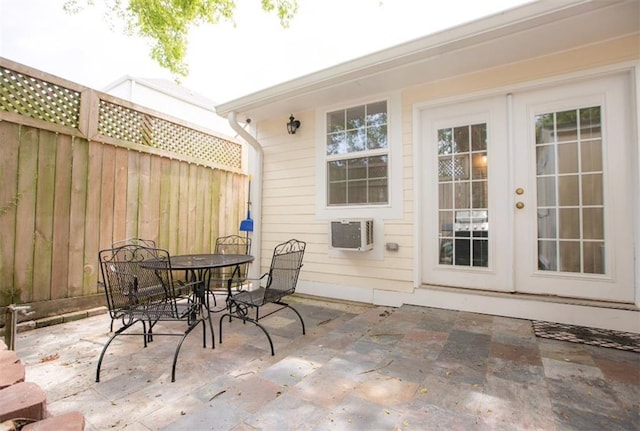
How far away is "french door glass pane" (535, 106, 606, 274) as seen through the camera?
283cm

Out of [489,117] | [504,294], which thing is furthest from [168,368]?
[489,117]

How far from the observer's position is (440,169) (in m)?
3.57

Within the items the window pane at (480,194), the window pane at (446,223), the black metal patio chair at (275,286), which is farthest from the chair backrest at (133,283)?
the window pane at (480,194)

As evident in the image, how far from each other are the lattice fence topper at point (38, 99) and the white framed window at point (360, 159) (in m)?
2.90

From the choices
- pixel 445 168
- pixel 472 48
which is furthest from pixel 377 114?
pixel 472 48

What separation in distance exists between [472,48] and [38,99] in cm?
436

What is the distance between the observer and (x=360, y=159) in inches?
158

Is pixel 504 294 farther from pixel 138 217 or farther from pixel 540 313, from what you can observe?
pixel 138 217

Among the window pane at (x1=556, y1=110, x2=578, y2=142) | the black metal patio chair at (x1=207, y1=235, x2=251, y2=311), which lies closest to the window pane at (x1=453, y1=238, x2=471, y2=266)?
the window pane at (x1=556, y1=110, x2=578, y2=142)

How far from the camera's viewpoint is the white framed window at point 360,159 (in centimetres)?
374

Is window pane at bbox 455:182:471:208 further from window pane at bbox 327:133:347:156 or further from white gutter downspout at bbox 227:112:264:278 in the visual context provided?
white gutter downspout at bbox 227:112:264:278

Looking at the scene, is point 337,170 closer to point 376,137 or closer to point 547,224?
point 376,137

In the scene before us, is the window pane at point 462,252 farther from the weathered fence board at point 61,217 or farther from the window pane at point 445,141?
the weathered fence board at point 61,217

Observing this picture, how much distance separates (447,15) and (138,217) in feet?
15.0
